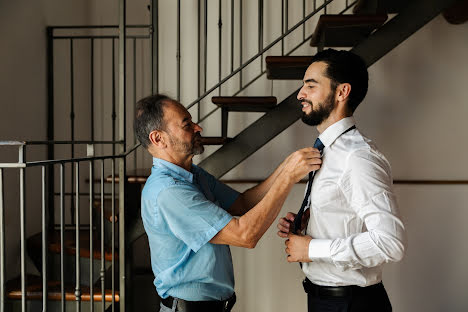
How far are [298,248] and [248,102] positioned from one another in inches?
51.4

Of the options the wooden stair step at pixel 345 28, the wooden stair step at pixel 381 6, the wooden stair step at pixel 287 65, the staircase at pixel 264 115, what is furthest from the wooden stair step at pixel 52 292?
the wooden stair step at pixel 381 6

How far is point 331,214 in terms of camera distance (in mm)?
1605

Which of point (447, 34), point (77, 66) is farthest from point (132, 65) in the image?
point (447, 34)

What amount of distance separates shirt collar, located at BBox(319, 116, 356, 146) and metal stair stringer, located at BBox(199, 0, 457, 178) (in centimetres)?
103

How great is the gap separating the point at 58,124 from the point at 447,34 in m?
3.34

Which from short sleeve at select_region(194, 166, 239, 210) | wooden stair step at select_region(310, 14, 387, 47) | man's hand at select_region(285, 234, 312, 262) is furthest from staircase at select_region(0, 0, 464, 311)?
man's hand at select_region(285, 234, 312, 262)

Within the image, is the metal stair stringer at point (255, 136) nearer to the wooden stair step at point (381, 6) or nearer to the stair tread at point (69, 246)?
the wooden stair step at point (381, 6)

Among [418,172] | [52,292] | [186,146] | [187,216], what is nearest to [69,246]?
[52,292]

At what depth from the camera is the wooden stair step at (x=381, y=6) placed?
2.62 m

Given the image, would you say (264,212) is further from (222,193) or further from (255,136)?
(255,136)

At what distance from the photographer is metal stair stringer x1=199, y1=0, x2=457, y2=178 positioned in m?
2.61

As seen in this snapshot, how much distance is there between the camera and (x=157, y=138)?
1823 mm

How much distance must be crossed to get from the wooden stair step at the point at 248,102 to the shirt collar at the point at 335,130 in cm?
102

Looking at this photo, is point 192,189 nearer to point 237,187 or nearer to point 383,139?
point 237,187
